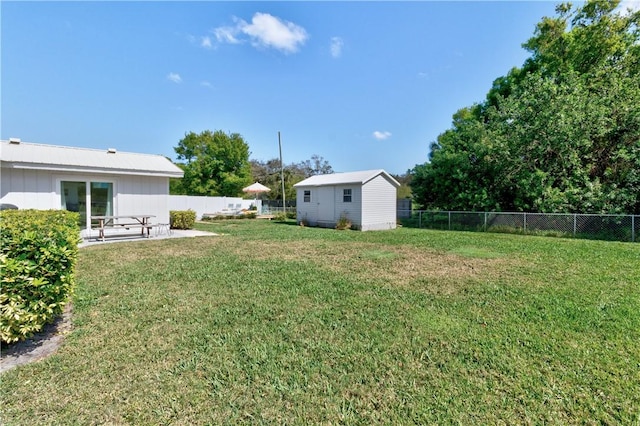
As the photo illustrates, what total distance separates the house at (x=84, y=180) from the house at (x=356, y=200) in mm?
7157

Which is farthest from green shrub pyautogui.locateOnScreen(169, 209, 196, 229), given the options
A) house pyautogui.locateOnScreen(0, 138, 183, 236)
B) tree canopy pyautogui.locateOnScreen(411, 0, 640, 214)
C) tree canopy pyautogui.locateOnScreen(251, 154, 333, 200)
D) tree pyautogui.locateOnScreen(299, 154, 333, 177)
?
tree pyautogui.locateOnScreen(299, 154, 333, 177)

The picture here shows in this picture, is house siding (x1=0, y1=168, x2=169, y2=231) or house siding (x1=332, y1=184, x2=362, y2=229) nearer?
house siding (x1=0, y1=168, x2=169, y2=231)

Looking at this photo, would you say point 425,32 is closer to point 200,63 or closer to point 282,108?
point 200,63

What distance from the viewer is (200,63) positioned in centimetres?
1193

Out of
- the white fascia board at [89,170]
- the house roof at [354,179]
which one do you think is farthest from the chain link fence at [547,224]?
the white fascia board at [89,170]

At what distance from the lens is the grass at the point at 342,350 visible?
6.52 feet

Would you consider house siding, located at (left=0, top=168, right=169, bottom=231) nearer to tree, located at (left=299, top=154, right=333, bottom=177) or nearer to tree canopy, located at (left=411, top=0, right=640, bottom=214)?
tree canopy, located at (left=411, top=0, right=640, bottom=214)

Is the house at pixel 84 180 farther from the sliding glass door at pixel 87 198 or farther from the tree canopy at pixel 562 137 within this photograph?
the tree canopy at pixel 562 137

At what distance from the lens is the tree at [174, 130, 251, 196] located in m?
26.2

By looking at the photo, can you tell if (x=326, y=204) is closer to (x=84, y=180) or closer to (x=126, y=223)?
(x=126, y=223)

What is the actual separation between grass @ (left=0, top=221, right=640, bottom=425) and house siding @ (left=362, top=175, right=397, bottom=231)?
7996 mm

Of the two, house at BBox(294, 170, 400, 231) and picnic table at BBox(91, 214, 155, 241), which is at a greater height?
house at BBox(294, 170, 400, 231)

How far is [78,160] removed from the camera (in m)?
9.43

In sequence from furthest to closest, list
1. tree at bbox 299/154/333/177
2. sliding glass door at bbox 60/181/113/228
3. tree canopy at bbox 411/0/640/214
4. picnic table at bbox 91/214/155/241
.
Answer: tree at bbox 299/154/333/177 → tree canopy at bbox 411/0/640/214 → picnic table at bbox 91/214/155/241 → sliding glass door at bbox 60/181/113/228
